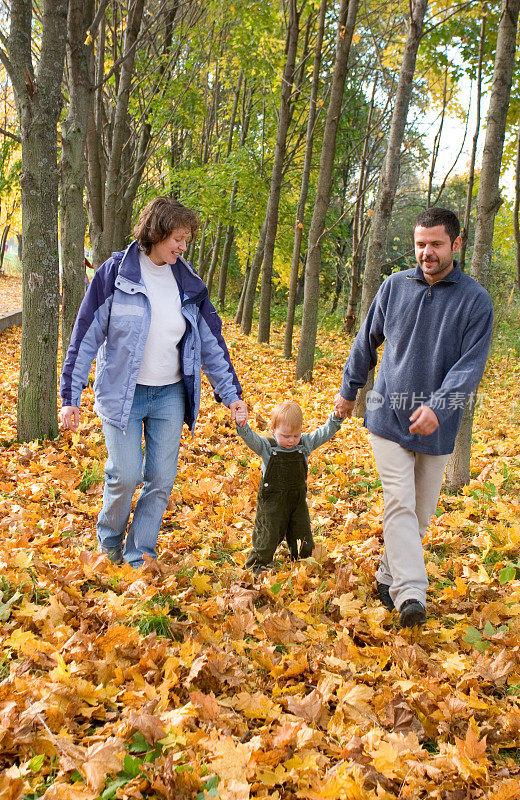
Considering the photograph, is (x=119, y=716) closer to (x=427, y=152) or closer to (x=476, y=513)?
(x=476, y=513)

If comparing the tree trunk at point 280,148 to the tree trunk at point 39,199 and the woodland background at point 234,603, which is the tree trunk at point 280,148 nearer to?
the woodland background at point 234,603

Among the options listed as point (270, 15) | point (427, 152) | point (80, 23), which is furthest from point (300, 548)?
point (427, 152)

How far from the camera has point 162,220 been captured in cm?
336

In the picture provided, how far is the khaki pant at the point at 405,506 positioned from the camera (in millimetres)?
3338

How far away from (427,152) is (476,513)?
16002mm

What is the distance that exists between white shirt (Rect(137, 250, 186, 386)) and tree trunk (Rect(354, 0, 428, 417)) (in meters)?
4.19

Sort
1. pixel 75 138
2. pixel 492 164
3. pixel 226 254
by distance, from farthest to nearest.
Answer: pixel 226 254, pixel 75 138, pixel 492 164

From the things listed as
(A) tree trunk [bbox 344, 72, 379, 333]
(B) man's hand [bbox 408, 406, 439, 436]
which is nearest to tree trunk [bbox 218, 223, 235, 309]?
(A) tree trunk [bbox 344, 72, 379, 333]

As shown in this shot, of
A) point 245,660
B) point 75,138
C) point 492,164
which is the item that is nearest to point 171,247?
point 245,660

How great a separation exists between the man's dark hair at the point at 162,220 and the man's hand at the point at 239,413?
98 cm

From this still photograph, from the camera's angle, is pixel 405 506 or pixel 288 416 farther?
pixel 288 416

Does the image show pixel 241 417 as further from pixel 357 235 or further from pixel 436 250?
pixel 357 235

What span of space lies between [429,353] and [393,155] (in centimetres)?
439

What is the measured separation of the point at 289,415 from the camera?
3594 millimetres
